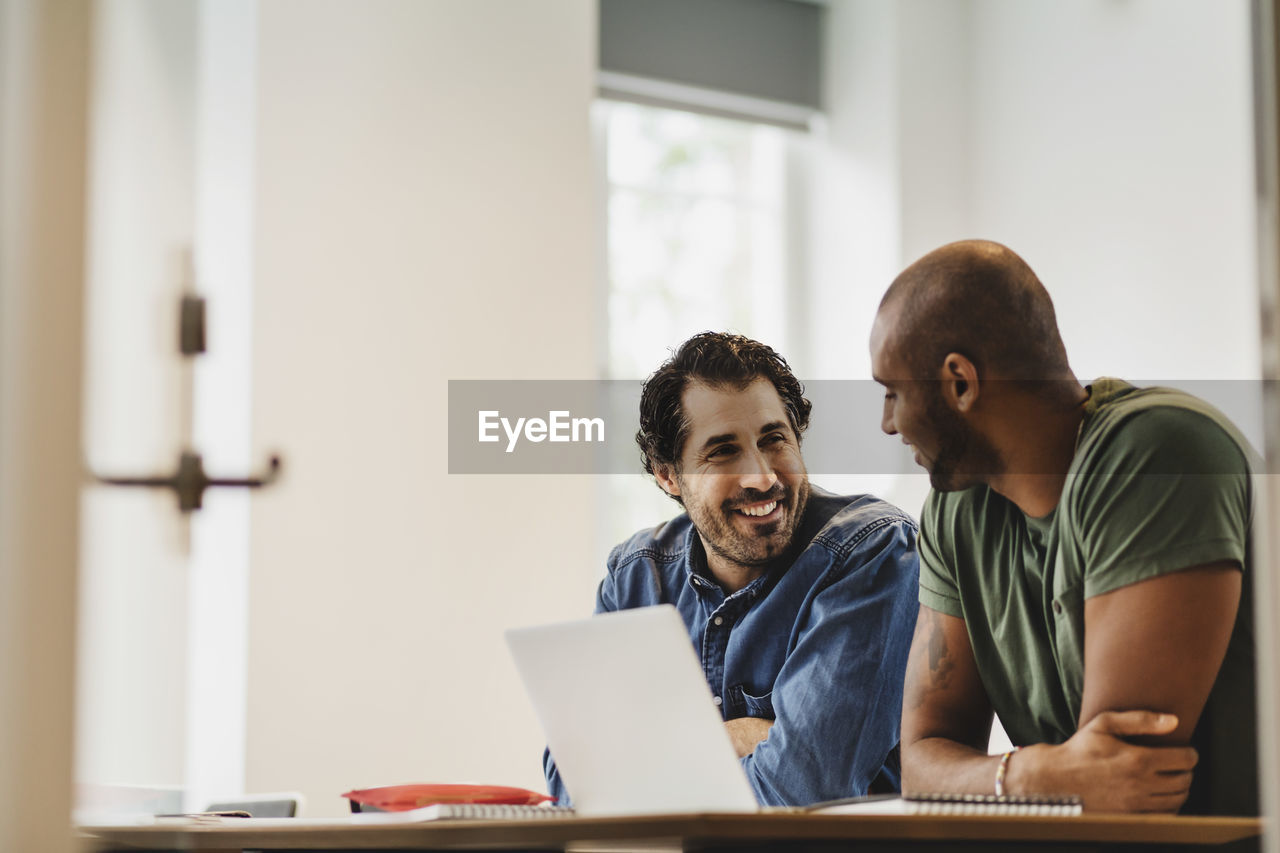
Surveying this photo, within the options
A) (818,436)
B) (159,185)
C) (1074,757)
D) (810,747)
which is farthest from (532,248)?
(159,185)

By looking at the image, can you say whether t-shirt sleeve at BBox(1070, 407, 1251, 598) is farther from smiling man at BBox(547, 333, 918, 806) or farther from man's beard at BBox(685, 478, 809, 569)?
man's beard at BBox(685, 478, 809, 569)

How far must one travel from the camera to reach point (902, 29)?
11.4ft

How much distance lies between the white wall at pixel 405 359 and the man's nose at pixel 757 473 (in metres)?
0.89

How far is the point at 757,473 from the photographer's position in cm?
202

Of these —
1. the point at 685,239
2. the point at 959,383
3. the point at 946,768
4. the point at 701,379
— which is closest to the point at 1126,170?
the point at 685,239

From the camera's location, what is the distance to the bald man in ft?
4.42

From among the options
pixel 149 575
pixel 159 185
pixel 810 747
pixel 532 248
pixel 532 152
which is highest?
pixel 532 152

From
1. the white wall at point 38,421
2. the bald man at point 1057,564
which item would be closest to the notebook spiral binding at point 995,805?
the bald man at point 1057,564

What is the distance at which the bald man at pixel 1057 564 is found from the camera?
1348 millimetres

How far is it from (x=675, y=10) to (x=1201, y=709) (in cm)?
251

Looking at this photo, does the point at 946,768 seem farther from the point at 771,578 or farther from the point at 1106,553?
the point at 771,578

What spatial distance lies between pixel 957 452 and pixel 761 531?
446 mm

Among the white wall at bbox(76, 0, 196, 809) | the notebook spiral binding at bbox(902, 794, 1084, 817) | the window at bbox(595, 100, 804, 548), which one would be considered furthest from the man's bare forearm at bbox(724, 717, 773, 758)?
the window at bbox(595, 100, 804, 548)

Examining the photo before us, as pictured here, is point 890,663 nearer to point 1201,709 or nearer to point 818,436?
point 1201,709
